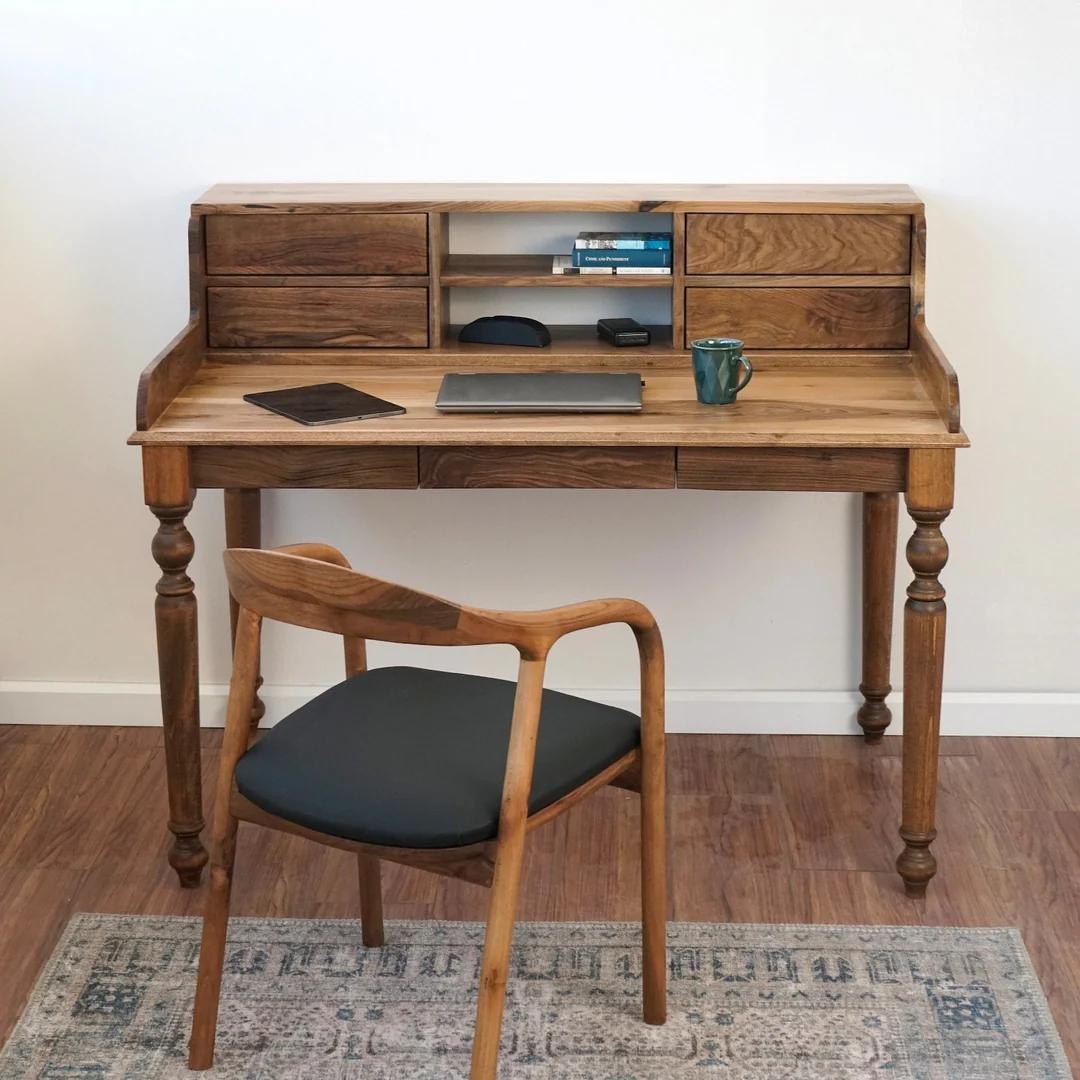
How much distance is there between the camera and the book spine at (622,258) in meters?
2.61

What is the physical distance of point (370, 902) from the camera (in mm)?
2258

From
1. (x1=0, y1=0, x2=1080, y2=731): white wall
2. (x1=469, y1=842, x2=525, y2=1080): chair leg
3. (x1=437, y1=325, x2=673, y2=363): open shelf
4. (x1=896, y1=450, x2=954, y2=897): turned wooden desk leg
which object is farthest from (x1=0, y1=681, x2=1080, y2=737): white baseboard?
(x1=469, y1=842, x2=525, y2=1080): chair leg

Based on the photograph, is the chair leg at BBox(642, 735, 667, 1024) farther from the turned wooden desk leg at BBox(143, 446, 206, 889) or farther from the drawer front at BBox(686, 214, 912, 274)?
the drawer front at BBox(686, 214, 912, 274)

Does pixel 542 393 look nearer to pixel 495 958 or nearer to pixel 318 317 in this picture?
pixel 318 317

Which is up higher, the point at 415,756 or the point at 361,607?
the point at 361,607

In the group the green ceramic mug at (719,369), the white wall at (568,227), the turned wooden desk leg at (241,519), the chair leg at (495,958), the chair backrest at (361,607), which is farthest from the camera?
the turned wooden desk leg at (241,519)

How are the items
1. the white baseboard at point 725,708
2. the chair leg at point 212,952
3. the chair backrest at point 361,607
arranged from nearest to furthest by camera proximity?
the chair backrest at point 361,607
the chair leg at point 212,952
the white baseboard at point 725,708

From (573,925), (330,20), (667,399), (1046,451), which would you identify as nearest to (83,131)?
(330,20)

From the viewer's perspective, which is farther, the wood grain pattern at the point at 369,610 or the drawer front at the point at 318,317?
the drawer front at the point at 318,317

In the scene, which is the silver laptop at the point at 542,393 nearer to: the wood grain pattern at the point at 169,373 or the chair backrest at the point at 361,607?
the wood grain pattern at the point at 169,373

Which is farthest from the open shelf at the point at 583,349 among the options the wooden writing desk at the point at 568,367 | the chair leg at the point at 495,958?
the chair leg at the point at 495,958

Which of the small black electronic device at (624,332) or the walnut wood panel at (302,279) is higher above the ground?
the walnut wood panel at (302,279)

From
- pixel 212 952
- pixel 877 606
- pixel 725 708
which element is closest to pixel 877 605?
pixel 877 606

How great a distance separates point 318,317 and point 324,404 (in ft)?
1.18
